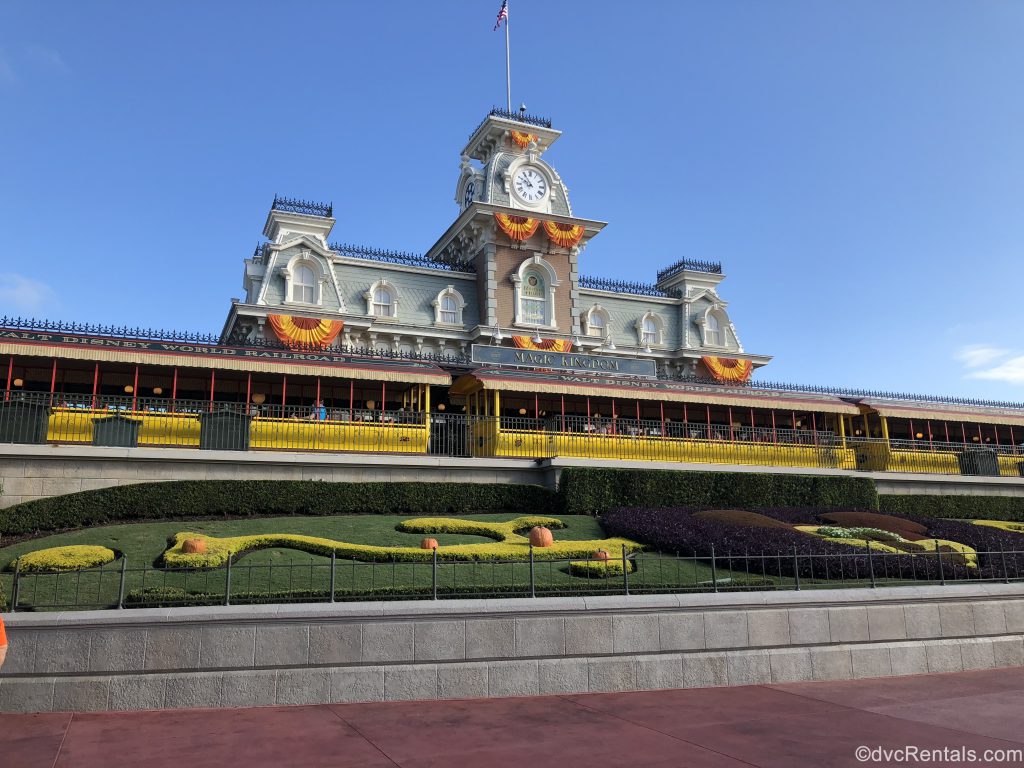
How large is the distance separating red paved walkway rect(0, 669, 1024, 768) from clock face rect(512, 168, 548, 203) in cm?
3463

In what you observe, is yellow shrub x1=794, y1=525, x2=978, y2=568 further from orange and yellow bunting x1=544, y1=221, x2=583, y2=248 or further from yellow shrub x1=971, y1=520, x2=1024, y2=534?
orange and yellow bunting x1=544, y1=221, x2=583, y2=248

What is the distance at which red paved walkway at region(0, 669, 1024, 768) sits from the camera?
25.6 feet

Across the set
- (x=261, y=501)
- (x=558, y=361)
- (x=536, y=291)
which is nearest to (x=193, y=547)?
(x=261, y=501)

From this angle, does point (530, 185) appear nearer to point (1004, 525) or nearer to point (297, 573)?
point (1004, 525)

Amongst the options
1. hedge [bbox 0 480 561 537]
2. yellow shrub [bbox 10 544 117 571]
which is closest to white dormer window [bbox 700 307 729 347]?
hedge [bbox 0 480 561 537]

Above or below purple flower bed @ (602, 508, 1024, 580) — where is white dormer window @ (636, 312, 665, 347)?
above

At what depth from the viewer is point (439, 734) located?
8.73 metres

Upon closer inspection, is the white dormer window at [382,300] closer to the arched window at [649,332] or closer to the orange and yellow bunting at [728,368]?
the arched window at [649,332]

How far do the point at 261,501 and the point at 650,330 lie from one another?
30288 mm

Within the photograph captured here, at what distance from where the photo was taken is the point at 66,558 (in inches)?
560

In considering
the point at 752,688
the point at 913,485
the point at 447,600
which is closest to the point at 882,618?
the point at 752,688

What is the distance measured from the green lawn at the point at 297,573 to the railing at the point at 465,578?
0.03 metres

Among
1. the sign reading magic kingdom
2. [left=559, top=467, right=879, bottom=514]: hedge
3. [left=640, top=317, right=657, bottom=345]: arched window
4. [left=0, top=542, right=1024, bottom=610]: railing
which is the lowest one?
[left=0, top=542, right=1024, bottom=610]: railing

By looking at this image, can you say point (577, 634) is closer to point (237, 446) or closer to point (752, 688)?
point (752, 688)
